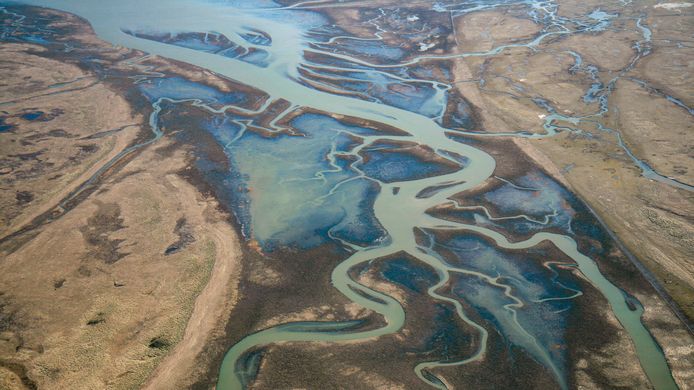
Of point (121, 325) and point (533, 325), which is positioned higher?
point (533, 325)

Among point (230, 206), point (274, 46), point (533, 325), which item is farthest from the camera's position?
point (274, 46)

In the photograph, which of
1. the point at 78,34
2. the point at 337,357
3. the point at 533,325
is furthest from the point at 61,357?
the point at 78,34

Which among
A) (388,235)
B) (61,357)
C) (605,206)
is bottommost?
(61,357)

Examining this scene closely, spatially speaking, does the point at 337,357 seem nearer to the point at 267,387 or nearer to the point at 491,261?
the point at 267,387

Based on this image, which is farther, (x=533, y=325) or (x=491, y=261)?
(x=491, y=261)

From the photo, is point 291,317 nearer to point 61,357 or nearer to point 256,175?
point 61,357

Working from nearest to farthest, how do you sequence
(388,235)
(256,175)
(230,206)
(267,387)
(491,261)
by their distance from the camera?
(267,387) → (491,261) → (388,235) → (230,206) → (256,175)
